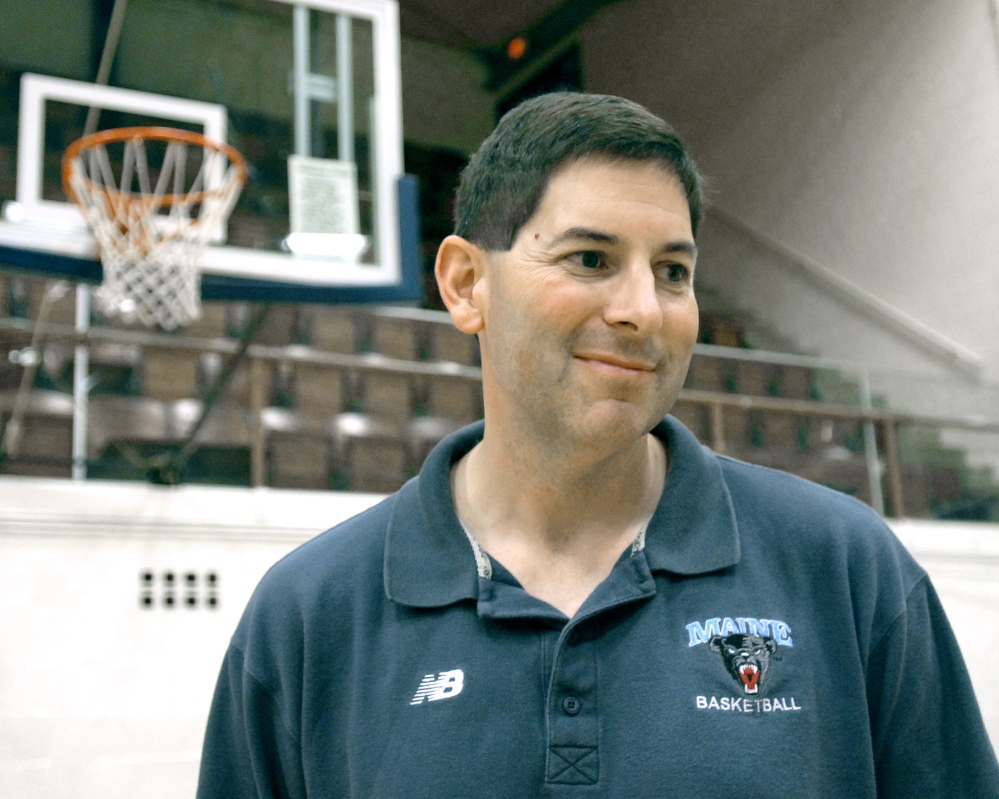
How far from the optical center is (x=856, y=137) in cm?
645

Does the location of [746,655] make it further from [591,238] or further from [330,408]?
[330,408]

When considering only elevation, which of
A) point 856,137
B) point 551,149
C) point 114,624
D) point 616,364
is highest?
point 856,137

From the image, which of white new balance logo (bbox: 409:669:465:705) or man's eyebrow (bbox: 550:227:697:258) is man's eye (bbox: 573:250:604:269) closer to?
man's eyebrow (bbox: 550:227:697:258)

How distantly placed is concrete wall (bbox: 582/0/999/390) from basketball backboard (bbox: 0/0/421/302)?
213 cm

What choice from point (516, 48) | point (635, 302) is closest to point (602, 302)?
point (635, 302)

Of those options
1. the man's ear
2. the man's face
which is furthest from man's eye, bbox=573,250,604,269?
the man's ear

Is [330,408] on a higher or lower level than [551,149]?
higher

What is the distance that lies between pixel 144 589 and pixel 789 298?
4.88 meters

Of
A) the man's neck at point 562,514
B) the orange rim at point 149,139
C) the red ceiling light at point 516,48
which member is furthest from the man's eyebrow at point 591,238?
the red ceiling light at point 516,48

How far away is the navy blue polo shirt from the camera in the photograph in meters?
1.04

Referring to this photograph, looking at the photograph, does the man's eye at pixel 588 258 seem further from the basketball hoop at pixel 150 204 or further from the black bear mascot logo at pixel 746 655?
the basketball hoop at pixel 150 204

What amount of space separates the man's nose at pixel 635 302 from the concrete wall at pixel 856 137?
4.36 meters

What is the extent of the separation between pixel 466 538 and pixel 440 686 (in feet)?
0.63

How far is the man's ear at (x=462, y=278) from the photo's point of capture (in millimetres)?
1263
